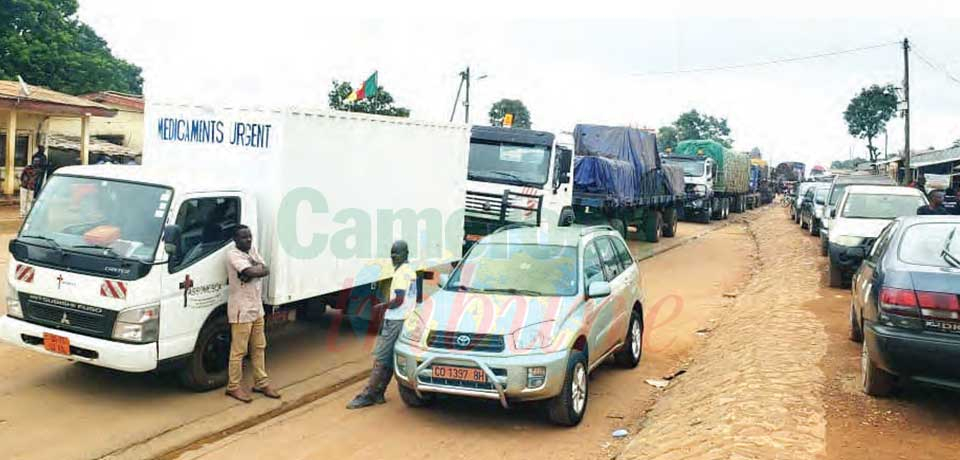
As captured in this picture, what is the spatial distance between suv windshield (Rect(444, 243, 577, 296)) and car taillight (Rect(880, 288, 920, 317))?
2.46 metres

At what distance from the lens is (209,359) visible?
7211 millimetres

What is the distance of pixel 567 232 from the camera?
7.80 metres

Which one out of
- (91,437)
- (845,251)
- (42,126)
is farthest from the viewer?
(42,126)

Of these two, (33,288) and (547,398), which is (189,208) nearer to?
(33,288)

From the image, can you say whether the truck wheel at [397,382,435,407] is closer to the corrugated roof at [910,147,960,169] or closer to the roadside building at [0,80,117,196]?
the roadside building at [0,80,117,196]

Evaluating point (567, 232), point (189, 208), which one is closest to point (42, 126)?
point (189, 208)

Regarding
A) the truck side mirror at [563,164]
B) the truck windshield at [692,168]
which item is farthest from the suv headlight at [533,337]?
the truck windshield at [692,168]

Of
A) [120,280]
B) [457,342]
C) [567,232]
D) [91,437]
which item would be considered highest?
[567,232]

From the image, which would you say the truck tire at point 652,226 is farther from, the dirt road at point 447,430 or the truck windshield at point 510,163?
the dirt road at point 447,430

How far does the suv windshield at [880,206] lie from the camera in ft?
42.4

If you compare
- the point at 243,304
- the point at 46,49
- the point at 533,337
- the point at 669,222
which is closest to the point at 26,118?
the point at 46,49

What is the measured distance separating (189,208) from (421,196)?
151 inches

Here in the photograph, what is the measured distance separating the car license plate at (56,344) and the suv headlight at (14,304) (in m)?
0.44

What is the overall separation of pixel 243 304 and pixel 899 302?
524cm
